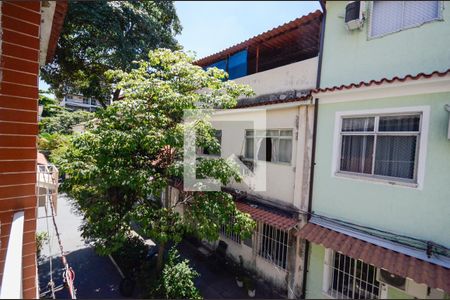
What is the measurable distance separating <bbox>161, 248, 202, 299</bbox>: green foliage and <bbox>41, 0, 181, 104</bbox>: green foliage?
9425 millimetres

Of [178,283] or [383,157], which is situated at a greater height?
[383,157]

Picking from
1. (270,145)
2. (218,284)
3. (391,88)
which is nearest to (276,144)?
(270,145)

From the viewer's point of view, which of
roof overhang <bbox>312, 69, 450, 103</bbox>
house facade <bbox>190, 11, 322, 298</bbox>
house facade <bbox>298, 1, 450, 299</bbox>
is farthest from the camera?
house facade <bbox>190, 11, 322, 298</bbox>

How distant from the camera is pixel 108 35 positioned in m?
11.7

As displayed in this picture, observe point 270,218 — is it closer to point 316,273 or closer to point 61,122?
point 316,273

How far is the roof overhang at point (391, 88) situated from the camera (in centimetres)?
495

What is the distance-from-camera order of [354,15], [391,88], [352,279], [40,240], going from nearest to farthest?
→ [391,88] < [354,15] < [352,279] < [40,240]

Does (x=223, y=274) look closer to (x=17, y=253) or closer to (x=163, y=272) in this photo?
(x=163, y=272)

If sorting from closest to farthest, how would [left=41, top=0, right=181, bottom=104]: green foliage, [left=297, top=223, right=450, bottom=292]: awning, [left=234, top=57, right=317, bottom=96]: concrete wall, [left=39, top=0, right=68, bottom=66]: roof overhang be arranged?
[left=39, top=0, right=68, bottom=66]: roof overhang, [left=297, top=223, right=450, bottom=292]: awning, [left=234, top=57, right=317, bottom=96]: concrete wall, [left=41, top=0, right=181, bottom=104]: green foliage

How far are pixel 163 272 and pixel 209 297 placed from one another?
6.66 feet

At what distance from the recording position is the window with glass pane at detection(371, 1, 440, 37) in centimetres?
558

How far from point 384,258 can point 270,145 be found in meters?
4.72

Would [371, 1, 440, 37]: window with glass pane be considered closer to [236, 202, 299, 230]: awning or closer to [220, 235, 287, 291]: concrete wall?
[236, 202, 299, 230]: awning

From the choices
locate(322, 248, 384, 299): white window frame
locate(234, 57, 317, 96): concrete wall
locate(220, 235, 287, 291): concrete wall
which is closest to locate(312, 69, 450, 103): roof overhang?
locate(234, 57, 317, 96): concrete wall
